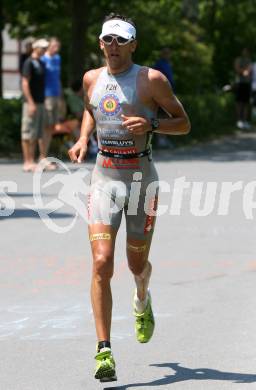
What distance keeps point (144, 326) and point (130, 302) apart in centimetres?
170

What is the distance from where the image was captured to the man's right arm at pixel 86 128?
715 centimetres

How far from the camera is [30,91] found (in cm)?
1830

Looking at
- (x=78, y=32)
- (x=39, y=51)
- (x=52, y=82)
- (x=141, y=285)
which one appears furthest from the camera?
(x=78, y=32)

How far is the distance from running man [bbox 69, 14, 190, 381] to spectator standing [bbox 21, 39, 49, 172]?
11.1 metres

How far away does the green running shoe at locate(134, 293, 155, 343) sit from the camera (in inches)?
289

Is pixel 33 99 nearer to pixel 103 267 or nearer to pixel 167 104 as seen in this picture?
pixel 167 104

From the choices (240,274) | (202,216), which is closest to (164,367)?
(240,274)

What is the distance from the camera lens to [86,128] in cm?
735

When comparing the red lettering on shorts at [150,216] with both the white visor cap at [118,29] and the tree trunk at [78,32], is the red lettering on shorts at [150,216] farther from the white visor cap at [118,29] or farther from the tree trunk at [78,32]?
the tree trunk at [78,32]

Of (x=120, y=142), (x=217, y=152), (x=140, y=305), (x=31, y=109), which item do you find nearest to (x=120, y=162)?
(x=120, y=142)

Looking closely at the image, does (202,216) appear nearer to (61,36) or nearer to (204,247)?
(204,247)

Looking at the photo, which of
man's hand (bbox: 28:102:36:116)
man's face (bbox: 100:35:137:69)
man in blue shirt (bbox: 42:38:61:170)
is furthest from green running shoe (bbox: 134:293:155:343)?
man in blue shirt (bbox: 42:38:61:170)

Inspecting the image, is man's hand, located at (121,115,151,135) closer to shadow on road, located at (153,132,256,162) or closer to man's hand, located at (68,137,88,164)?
man's hand, located at (68,137,88,164)

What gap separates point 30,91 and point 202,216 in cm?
545
